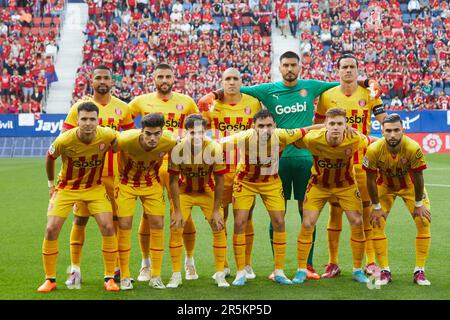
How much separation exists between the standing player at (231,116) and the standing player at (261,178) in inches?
13.4

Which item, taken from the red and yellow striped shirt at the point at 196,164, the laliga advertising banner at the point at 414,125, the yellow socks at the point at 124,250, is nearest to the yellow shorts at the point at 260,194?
the red and yellow striped shirt at the point at 196,164

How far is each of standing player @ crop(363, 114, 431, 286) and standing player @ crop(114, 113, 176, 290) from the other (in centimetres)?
215

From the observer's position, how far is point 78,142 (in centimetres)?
805

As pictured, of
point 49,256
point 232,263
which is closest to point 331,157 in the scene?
point 232,263

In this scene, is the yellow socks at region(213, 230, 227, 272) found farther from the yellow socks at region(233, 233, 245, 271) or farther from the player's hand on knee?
the player's hand on knee

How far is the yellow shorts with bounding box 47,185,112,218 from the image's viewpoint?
26.6 ft

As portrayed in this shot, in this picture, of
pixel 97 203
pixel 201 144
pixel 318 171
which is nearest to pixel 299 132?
pixel 318 171

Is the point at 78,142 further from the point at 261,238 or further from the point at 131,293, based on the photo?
the point at 261,238

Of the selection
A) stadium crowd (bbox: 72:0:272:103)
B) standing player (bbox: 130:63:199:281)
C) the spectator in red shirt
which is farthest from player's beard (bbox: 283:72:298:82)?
the spectator in red shirt

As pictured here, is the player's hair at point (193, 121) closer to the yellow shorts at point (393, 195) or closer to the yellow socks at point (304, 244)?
the yellow socks at point (304, 244)

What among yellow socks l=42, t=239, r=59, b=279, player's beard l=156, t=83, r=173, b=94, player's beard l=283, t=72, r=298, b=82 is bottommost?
yellow socks l=42, t=239, r=59, b=279

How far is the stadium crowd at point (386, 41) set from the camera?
1186 inches

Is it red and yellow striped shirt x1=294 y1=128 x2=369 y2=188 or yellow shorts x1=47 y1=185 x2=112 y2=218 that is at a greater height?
red and yellow striped shirt x1=294 y1=128 x2=369 y2=188

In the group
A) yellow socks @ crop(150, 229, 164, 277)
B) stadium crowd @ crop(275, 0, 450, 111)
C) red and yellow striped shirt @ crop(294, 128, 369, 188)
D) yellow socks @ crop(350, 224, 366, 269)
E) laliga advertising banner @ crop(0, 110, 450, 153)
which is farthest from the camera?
stadium crowd @ crop(275, 0, 450, 111)
